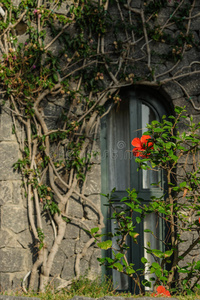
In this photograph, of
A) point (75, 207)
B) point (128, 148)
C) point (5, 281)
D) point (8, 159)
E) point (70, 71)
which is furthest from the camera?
point (128, 148)

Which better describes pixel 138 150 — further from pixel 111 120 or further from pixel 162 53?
pixel 162 53

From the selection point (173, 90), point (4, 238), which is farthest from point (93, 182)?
point (173, 90)

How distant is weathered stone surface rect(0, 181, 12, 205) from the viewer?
380 cm

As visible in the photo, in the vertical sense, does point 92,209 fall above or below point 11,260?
above

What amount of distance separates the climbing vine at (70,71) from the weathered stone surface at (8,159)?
0.23ft

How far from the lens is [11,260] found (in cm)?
376

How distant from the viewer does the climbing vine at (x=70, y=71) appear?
3.90 metres

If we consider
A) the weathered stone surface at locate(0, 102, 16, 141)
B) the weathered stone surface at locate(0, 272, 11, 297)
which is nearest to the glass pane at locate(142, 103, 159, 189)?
the weathered stone surface at locate(0, 102, 16, 141)

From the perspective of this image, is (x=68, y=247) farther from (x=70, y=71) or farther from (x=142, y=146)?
(x=70, y=71)

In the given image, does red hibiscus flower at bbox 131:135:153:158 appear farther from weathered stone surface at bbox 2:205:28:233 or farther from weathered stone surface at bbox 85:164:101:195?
weathered stone surface at bbox 2:205:28:233

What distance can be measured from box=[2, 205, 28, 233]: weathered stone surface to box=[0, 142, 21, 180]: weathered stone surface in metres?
0.31

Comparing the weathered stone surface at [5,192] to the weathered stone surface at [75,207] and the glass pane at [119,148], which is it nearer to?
the weathered stone surface at [75,207]

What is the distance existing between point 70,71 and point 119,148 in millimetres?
A: 992

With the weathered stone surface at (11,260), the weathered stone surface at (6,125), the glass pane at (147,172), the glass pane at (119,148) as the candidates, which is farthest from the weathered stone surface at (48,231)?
the glass pane at (147,172)
